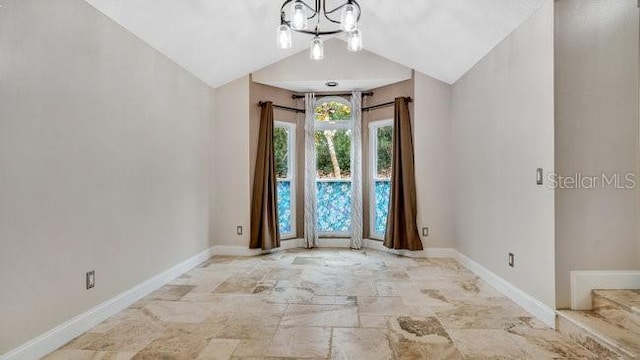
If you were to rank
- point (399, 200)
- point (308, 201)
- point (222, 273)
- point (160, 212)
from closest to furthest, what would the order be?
point (160, 212) < point (222, 273) < point (399, 200) < point (308, 201)

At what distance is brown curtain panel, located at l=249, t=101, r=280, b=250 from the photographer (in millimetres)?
4855

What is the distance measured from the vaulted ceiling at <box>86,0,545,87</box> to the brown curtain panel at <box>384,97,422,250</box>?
722 millimetres

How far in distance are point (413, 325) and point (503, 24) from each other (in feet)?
8.43

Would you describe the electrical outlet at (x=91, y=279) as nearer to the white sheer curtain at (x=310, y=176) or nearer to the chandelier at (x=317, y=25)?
the chandelier at (x=317, y=25)

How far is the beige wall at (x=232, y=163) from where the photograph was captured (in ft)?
16.1

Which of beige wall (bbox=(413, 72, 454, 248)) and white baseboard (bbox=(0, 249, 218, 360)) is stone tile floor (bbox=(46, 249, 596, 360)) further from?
beige wall (bbox=(413, 72, 454, 248))

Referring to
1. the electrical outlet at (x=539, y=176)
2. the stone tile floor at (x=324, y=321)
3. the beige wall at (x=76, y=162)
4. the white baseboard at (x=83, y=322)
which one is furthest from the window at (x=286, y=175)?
the electrical outlet at (x=539, y=176)

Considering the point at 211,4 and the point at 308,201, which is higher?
the point at 211,4

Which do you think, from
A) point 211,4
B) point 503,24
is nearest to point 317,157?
point 211,4

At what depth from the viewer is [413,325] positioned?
8.38ft

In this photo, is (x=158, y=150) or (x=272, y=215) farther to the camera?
(x=272, y=215)

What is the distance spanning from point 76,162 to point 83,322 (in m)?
1.10

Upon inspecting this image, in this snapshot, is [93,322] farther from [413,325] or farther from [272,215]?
[272,215]

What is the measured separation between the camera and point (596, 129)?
243cm
